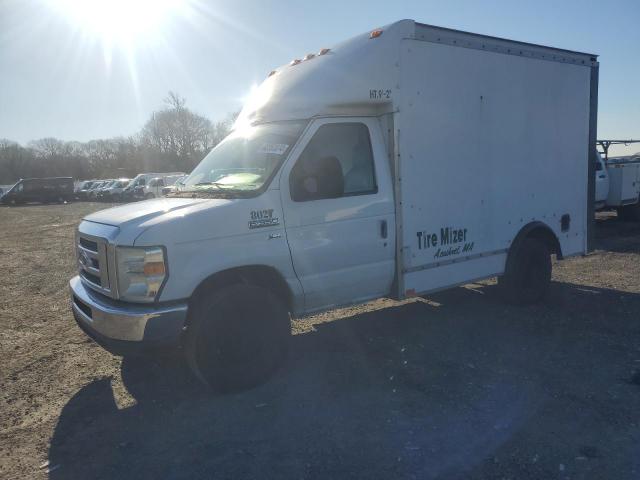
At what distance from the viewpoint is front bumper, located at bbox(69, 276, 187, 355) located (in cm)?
378

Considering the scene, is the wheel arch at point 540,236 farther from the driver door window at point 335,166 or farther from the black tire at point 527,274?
the driver door window at point 335,166

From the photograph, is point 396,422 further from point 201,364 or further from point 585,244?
point 585,244

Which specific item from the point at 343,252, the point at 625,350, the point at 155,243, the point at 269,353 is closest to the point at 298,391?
the point at 269,353

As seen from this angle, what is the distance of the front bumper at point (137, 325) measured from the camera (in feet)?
12.4

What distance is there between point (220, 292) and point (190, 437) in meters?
1.10

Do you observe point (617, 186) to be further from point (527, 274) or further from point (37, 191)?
point (37, 191)

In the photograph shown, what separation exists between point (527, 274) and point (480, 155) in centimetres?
174

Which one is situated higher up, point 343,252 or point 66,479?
point 343,252

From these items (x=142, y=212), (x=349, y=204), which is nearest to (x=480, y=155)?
(x=349, y=204)

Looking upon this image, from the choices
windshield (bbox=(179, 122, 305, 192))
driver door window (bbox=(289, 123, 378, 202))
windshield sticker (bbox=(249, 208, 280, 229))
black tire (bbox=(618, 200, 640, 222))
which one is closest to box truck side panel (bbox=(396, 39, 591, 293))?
driver door window (bbox=(289, 123, 378, 202))

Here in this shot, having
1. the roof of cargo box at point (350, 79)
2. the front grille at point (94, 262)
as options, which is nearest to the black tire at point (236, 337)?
the front grille at point (94, 262)

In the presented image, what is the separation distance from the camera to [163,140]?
202 ft

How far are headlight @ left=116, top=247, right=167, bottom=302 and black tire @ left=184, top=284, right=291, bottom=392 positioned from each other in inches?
16.4

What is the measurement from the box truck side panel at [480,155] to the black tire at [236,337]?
5.03 ft
